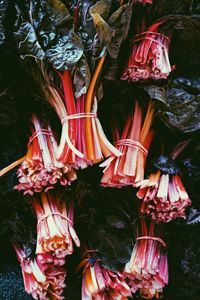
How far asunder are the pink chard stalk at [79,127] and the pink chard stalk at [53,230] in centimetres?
16

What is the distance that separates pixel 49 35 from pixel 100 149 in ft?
1.05

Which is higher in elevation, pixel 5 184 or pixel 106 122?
pixel 106 122

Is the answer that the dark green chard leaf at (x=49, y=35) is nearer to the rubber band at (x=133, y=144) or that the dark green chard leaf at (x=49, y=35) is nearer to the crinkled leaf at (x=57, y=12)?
the crinkled leaf at (x=57, y=12)

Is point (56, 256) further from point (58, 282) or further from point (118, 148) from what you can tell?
point (118, 148)

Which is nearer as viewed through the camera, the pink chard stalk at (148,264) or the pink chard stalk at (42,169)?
the pink chard stalk at (42,169)

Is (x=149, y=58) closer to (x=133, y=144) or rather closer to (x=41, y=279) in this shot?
(x=133, y=144)

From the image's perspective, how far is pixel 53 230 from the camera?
1293mm

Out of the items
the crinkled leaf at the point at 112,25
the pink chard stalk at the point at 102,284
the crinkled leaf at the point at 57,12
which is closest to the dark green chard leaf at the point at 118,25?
the crinkled leaf at the point at 112,25

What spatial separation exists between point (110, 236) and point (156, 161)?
10.1 inches

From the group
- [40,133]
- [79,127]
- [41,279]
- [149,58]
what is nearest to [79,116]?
[79,127]

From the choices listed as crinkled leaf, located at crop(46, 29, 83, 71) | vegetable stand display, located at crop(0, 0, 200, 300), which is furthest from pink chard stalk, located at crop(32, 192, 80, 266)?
crinkled leaf, located at crop(46, 29, 83, 71)

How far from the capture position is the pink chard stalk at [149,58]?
1291mm

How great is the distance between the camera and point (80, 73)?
1263 mm

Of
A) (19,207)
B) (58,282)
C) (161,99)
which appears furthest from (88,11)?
(58,282)
